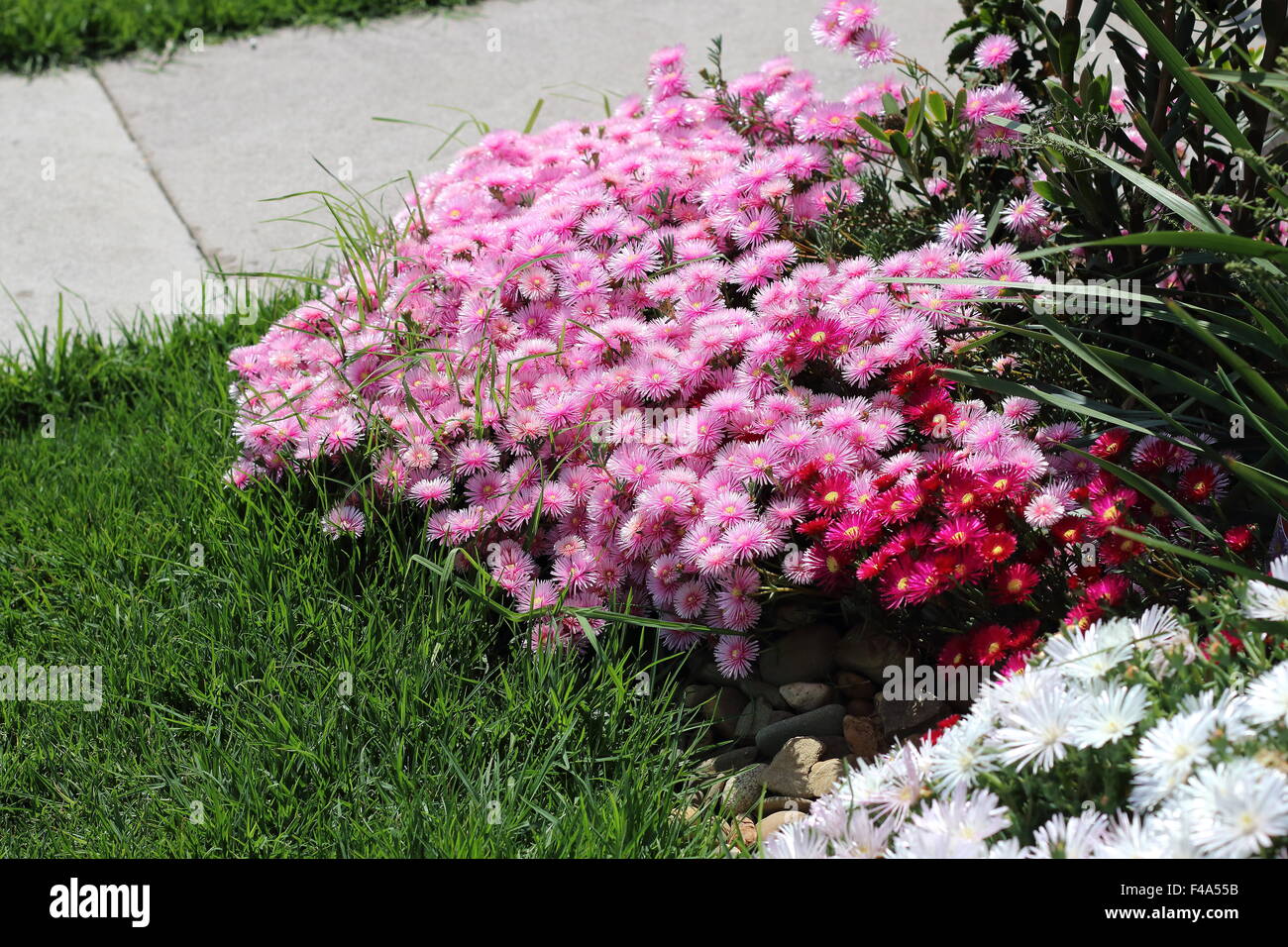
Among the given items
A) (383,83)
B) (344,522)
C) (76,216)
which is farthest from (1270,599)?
(383,83)

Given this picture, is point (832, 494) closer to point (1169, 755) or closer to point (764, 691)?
point (764, 691)

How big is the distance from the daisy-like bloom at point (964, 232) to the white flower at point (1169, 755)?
167 cm

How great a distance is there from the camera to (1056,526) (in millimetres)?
2367

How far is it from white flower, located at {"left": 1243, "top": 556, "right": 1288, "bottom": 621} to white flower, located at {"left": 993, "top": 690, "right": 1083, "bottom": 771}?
0.98ft

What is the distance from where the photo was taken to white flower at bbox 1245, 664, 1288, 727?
1.57 meters

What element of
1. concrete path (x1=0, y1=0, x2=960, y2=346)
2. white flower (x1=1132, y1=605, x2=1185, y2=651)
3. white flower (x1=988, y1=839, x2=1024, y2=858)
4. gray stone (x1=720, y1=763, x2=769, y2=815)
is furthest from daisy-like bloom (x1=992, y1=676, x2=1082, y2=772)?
concrete path (x1=0, y1=0, x2=960, y2=346)

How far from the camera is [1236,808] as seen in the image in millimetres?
1434

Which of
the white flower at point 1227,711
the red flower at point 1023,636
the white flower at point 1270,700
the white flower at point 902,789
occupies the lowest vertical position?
the white flower at point 902,789

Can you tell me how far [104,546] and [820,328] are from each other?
72.7 inches

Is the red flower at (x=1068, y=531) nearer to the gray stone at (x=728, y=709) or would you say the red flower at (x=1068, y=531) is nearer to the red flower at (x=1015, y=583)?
the red flower at (x=1015, y=583)

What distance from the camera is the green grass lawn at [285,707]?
7.43 feet

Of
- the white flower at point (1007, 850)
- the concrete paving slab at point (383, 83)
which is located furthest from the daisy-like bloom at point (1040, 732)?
the concrete paving slab at point (383, 83)

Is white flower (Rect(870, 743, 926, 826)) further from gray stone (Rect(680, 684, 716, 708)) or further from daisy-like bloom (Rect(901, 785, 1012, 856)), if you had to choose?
gray stone (Rect(680, 684, 716, 708))
